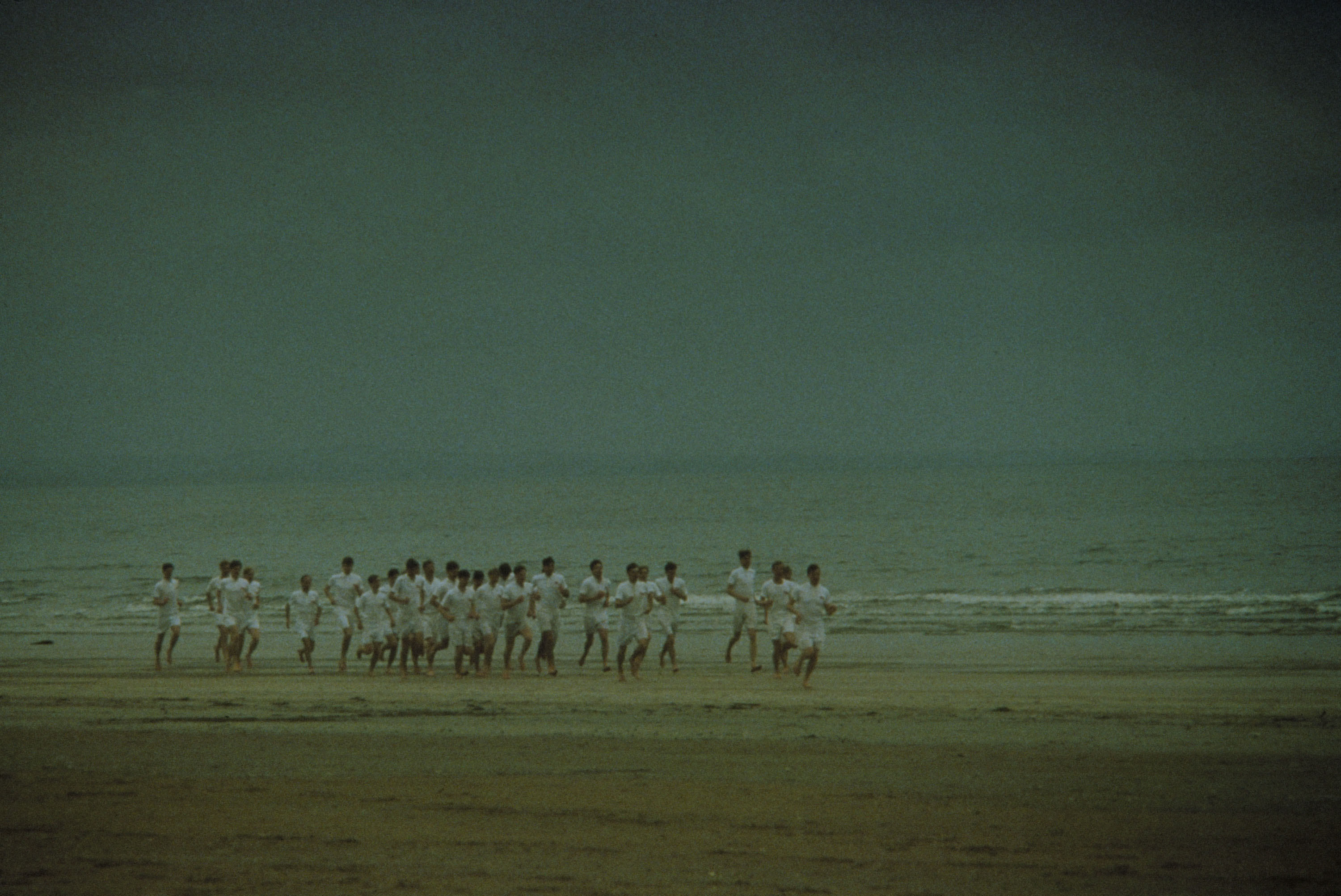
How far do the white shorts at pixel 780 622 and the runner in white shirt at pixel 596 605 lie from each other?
8.26 ft

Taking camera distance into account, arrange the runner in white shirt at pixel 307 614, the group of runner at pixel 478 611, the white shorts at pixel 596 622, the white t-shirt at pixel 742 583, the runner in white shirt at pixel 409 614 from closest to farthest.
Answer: the group of runner at pixel 478 611 < the runner in white shirt at pixel 409 614 < the white shorts at pixel 596 622 < the white t-shirt at pixel 742 583 < the runner in white shirt at pixel 307 614

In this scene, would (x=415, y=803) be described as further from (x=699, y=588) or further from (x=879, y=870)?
(x=699, y=588)

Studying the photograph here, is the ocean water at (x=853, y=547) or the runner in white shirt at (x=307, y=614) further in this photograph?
the ocean water at (x=853, y=547)

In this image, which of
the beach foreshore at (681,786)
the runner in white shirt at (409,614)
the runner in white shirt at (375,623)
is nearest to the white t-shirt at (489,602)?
the runner in white shirt at (409,614)

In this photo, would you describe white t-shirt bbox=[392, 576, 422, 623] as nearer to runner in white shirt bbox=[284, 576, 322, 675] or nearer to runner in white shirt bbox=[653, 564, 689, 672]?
runner in white shirt bbox=[284, 576, 322, 675]

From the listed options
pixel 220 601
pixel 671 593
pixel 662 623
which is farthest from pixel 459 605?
pixel 220 601

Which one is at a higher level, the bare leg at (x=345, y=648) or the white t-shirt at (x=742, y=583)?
the white t-shirt at (x=742, y=583)

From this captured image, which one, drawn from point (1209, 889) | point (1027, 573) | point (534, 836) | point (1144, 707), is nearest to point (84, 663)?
point (534, 836)

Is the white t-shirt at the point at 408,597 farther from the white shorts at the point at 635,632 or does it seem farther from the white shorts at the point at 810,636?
the white shorts at the point at 810,636

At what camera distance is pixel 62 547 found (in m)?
70.1

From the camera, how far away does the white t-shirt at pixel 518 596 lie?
18.7 metres

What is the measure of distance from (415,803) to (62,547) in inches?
2704

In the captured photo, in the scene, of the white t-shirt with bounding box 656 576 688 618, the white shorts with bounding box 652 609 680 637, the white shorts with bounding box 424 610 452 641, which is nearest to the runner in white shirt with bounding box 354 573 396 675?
the white shorts with bounding box 424 610 452 641

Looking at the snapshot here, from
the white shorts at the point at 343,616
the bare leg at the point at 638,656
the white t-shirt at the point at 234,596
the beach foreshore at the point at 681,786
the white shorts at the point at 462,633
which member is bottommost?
the beach foreshore at the point at 681,786
